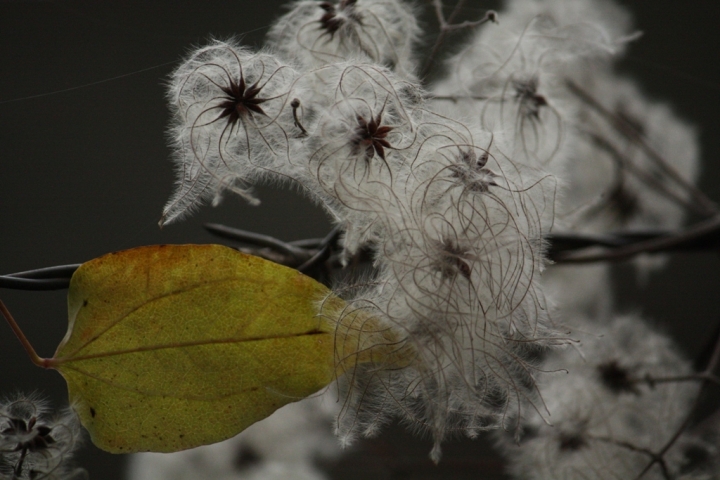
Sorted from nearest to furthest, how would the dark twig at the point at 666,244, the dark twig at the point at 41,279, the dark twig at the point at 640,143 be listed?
the dark twig at the point at 41,279
the dark twig at the point at 666,244
the dark twig at the point at 640,143

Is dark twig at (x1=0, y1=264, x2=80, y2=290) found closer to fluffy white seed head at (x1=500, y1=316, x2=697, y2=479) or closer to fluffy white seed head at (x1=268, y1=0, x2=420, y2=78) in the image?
fluffy white seed head at (x1=268, y1=0, x2=420, y2=78)

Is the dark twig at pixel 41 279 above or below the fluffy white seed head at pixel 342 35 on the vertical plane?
below

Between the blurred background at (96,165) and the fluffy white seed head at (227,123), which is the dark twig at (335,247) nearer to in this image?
the fluffy white seed head at (227,123)

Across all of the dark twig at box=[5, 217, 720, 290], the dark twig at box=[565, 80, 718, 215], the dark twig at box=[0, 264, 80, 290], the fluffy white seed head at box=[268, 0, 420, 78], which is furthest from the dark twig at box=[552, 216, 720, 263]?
the dark twig at box=[0, 264, 80, 290]

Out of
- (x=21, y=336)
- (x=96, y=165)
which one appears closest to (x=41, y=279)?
(x=21, y=336)

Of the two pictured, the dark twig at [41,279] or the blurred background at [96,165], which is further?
the blurred background at [96,165]

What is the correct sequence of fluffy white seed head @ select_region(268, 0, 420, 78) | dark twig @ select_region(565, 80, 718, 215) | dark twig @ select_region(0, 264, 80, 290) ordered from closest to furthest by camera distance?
dark twig @ select_region(0, 264, 80, 290)
fluffy white seed head @ select_region(268, 0, 420, 78)
dark twig @ select_region(565, 80, 718, 215)

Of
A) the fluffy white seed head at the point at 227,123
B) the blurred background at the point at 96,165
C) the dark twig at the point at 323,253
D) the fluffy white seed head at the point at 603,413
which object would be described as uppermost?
the fluffy white seed head at the point at 227,123

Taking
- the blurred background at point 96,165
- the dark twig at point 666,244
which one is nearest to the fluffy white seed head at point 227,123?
the blurred background at point 96,165
